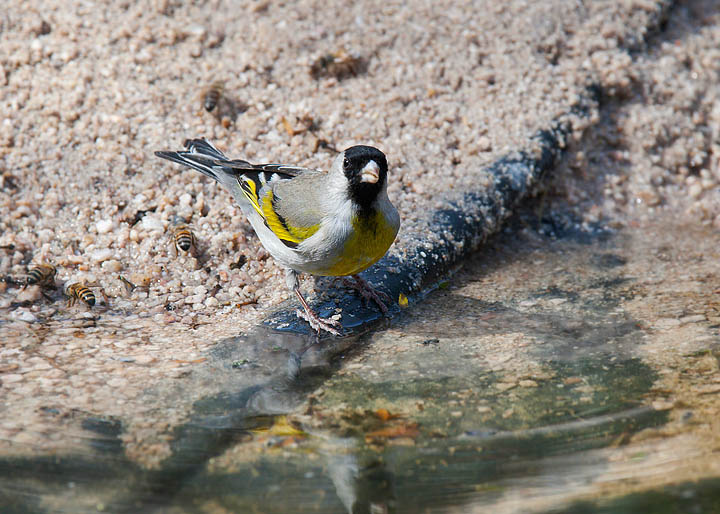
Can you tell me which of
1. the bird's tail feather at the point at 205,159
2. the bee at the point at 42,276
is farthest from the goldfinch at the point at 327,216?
the bee at the point at 42,276

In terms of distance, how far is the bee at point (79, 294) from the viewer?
4566 mm

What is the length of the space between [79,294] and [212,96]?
75.4 inches

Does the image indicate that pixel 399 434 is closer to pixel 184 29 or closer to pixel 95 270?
pixel 95 270

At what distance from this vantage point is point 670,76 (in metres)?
6.74

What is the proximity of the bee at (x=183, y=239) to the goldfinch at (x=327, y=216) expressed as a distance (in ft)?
1.41

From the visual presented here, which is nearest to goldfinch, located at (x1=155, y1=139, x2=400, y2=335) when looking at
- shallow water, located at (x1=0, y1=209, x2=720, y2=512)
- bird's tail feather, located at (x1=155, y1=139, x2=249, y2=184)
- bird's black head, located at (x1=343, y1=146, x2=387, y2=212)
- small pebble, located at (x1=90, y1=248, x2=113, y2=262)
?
bird's black head, located at (x1=343, y1=146, x2=387, y2=212)

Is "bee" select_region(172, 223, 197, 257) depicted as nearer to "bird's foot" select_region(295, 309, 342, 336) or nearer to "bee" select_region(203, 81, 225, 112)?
"bird's foot" select_region(295, 309, 342, 336)

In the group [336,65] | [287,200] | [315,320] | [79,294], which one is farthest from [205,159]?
[336,65]

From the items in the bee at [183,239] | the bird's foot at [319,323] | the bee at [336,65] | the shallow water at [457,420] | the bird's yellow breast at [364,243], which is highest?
the bee at [336,65]

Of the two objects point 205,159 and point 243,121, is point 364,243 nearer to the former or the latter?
point 205,159

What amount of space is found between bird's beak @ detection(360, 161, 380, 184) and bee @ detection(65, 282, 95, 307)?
183 cm

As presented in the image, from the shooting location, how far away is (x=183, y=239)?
4.85 m

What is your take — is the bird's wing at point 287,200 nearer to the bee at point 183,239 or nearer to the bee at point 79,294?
the bee at point 183,239

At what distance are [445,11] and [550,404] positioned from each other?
442cm
